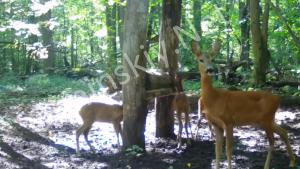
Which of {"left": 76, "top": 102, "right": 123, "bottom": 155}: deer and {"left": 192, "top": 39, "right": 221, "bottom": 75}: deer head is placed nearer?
{"left": 192, "top": 39, "right": 221, "bottom": 75}: deer head

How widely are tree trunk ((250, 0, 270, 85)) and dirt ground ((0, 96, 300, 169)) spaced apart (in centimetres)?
317

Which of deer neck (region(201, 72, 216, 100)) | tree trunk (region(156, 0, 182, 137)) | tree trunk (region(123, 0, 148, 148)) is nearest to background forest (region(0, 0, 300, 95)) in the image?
tree trunk (region(156, 0, 182, 137))

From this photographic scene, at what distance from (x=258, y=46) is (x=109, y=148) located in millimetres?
7963

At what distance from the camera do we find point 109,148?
916cm

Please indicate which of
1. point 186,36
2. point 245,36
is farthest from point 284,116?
point 186,36

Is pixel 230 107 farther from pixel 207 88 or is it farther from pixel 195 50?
pixel 195 50

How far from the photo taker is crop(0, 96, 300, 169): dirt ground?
778 cm

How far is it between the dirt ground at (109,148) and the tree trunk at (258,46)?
3.17m

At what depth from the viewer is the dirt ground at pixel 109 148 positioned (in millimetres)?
7781

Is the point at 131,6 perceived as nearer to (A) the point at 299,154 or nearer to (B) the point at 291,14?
(A) the point at 299,154

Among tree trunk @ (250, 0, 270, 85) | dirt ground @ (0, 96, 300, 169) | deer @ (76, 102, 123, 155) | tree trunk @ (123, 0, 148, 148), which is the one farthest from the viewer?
tree trunk @ (250, 0, 270, 85)

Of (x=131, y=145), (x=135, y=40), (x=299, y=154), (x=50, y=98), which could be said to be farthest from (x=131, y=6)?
(x=50, y=98)

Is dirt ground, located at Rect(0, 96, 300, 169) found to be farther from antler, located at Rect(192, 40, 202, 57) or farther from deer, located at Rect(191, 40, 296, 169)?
antler, located at Rect(192, 40, 202, 57)

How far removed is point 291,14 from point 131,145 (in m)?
9.46
